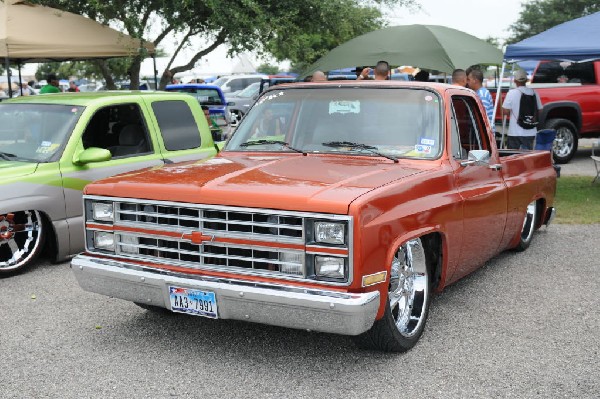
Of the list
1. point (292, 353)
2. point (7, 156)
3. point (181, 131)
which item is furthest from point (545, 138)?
point (292, 353)

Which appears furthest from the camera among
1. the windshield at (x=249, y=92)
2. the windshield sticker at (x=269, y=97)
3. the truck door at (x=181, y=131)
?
the windshield at (x=249, y=92)

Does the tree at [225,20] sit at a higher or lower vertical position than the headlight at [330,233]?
higher

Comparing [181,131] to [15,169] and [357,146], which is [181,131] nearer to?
[15,169]

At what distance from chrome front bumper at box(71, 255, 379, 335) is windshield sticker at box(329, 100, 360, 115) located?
181 cm

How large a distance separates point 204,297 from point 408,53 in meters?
9.24

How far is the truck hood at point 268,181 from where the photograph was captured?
418cm

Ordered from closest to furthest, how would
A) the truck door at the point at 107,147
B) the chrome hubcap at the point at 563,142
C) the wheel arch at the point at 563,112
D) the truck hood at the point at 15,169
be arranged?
the truck hood at the point at 15,169 < the truck door at the point at 107,147 < the wheel arch at the point at 563,112 < the chrome hubcap at the point at 563,142

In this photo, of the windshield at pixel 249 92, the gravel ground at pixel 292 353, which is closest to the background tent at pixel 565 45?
the gravel ground at pixel 292 353

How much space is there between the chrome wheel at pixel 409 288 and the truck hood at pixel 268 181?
534 millimetres

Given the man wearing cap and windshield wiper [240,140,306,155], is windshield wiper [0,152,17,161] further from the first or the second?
the man wearing cap

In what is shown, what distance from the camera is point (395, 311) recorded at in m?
4.85

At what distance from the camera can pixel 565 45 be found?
10.5 meters

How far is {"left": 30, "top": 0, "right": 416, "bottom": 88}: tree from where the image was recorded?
1345 centimetres

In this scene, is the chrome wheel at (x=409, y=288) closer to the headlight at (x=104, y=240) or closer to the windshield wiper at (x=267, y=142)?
the windshield wiper at (x=267, y=142)
